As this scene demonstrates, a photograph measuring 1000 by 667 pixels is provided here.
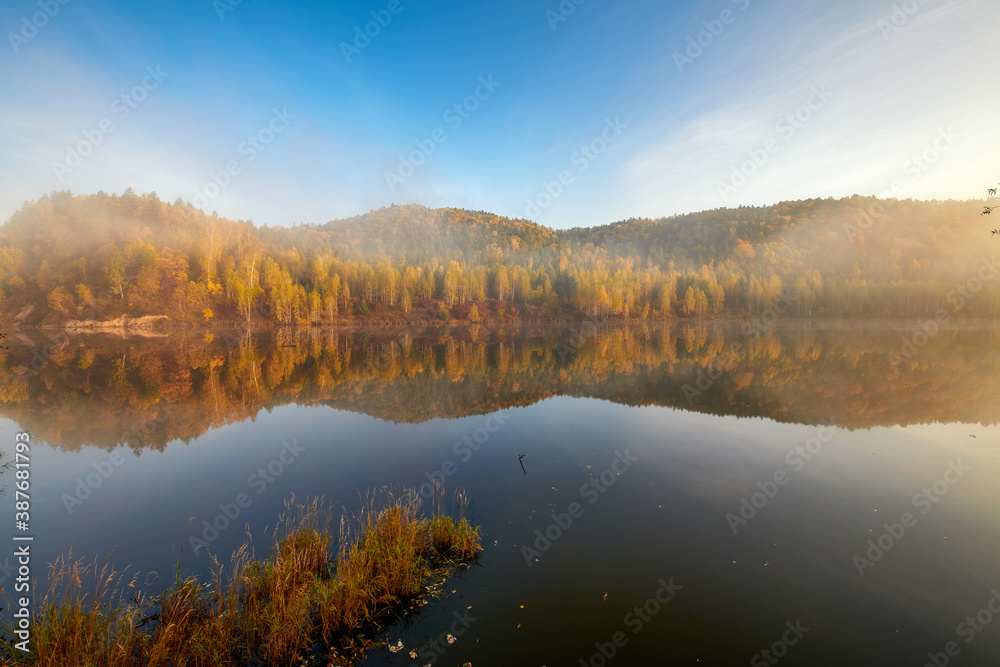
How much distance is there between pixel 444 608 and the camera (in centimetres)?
677

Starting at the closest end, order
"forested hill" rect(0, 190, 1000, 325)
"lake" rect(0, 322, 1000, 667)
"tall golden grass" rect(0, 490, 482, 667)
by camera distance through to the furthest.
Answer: "tall golden grass" rect(0, 490, 482, 667) < "lake" rect(0, 322, 1000, 667) < "forested hill" rect(0, 190, 1000, 325)

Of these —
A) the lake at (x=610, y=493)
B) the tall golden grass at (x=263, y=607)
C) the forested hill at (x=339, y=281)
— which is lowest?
the lake at (x=610, y=493)

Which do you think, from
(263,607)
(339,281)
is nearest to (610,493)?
(263,607)

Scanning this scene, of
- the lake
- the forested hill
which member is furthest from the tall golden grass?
the forested hill

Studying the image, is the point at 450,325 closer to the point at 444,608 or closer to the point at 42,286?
the point at 42,286

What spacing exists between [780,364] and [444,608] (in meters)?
39.3

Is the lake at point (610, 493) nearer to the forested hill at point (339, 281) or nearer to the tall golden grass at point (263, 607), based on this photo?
the tall golden grass at point (263, 607)

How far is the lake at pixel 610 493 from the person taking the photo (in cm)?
639

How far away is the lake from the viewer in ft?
21.0

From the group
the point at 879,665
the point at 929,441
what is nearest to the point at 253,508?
the point at 879,665

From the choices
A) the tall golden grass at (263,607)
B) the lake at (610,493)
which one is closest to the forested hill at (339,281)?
the lake at (610,493)

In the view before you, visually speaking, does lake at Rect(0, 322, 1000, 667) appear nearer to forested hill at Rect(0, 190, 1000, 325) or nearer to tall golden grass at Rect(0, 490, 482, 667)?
tall golden grass at Rect(0, 490, 482, 667)

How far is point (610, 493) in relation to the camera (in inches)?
453

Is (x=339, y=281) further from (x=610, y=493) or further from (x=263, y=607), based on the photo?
(x=263, y=607)
